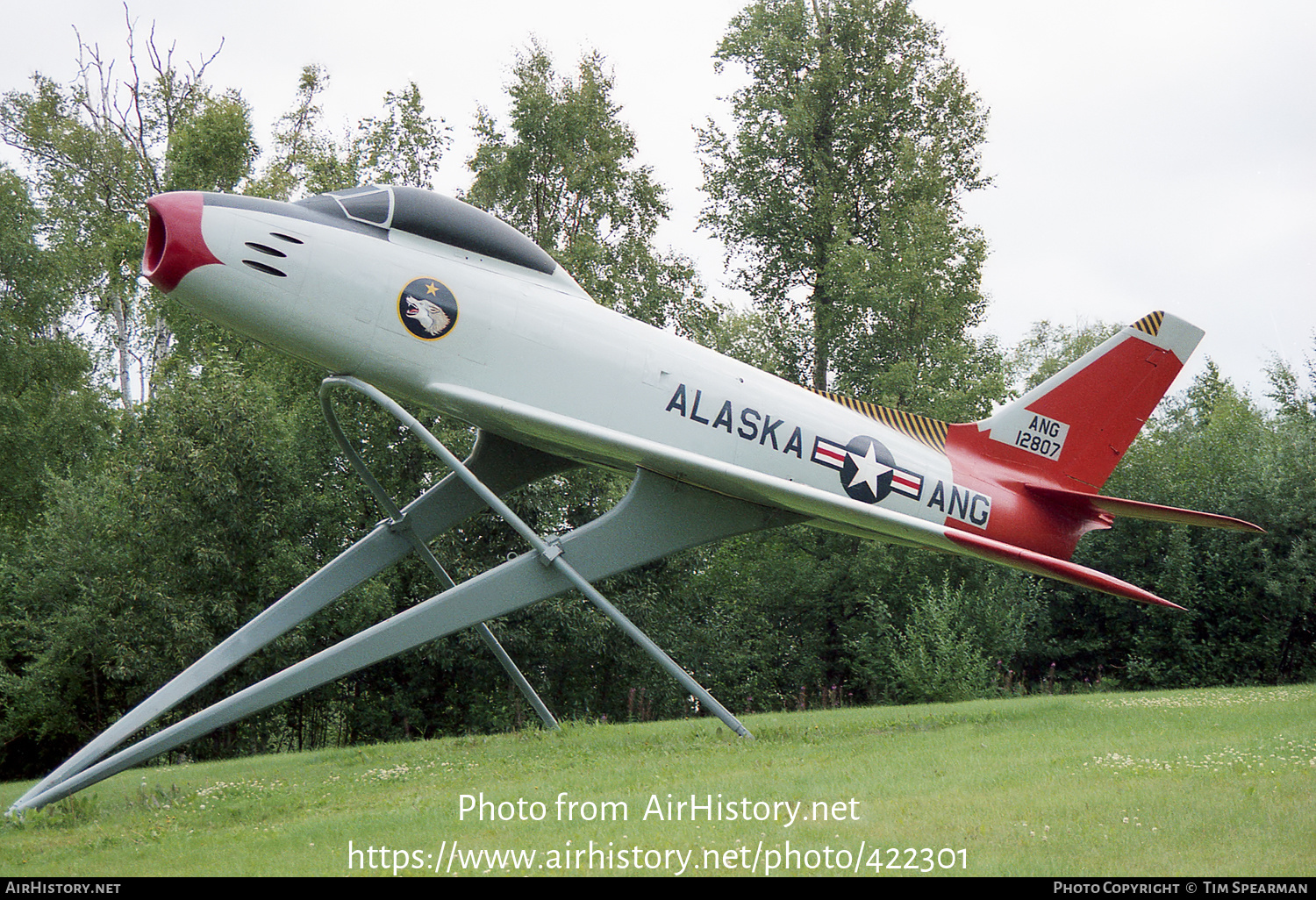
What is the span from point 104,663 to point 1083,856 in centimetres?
1592

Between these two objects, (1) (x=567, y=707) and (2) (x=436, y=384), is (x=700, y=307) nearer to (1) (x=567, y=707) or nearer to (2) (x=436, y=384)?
(1) (x=567, y=707)

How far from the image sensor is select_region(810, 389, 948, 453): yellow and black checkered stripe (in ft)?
35.8

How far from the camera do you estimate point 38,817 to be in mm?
8141

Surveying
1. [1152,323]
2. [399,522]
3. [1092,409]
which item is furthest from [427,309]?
[1152,323]

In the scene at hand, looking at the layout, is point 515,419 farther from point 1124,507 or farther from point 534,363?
point 1124,507

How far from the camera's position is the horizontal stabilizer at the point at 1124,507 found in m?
9.69

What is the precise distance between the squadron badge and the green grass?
12.6ft

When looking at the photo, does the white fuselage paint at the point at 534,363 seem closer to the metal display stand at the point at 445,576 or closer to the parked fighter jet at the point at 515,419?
the parked fighter jet at the point at 515,419

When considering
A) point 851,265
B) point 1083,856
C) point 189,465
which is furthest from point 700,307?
point 1083,856

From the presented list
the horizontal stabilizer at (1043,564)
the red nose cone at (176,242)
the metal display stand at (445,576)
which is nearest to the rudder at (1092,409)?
the horizontal stabilizer at (1043,564)

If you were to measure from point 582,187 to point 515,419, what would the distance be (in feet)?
54.1

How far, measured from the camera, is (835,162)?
26922 millimetres

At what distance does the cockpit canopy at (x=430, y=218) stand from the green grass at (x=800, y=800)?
15.4 feet

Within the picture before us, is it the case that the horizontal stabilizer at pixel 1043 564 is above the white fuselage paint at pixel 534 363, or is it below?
below
